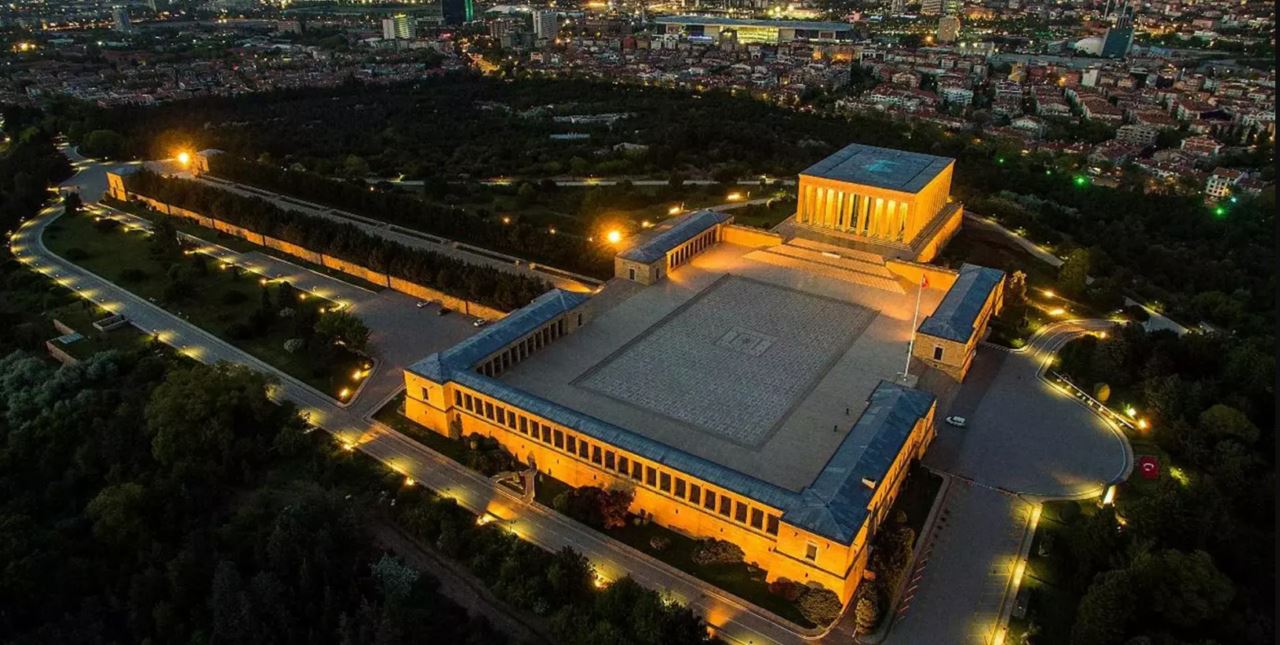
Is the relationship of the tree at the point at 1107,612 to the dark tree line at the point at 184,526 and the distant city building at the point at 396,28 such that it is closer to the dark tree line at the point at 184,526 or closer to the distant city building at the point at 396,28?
the dark tree line at the point at 184,526

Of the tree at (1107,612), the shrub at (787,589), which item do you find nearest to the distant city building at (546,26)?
the shrub at (787,589)

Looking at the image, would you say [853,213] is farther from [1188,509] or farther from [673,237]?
[1188,509]

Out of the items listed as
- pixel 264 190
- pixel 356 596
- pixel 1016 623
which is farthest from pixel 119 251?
pixel 1016 623

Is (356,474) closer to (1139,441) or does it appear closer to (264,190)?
(1139,441)

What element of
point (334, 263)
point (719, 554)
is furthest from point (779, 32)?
point (719, 554)

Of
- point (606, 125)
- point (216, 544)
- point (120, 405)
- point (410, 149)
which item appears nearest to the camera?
point (216, 544)

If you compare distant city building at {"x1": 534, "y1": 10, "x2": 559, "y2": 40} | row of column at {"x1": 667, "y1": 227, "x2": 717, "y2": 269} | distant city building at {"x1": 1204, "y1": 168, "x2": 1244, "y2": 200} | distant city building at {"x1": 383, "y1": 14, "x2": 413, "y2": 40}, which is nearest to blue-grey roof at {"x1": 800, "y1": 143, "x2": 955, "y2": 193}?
row of column at {"x1": 667, "y1": 227, "x2": 717, "y2": 269}
